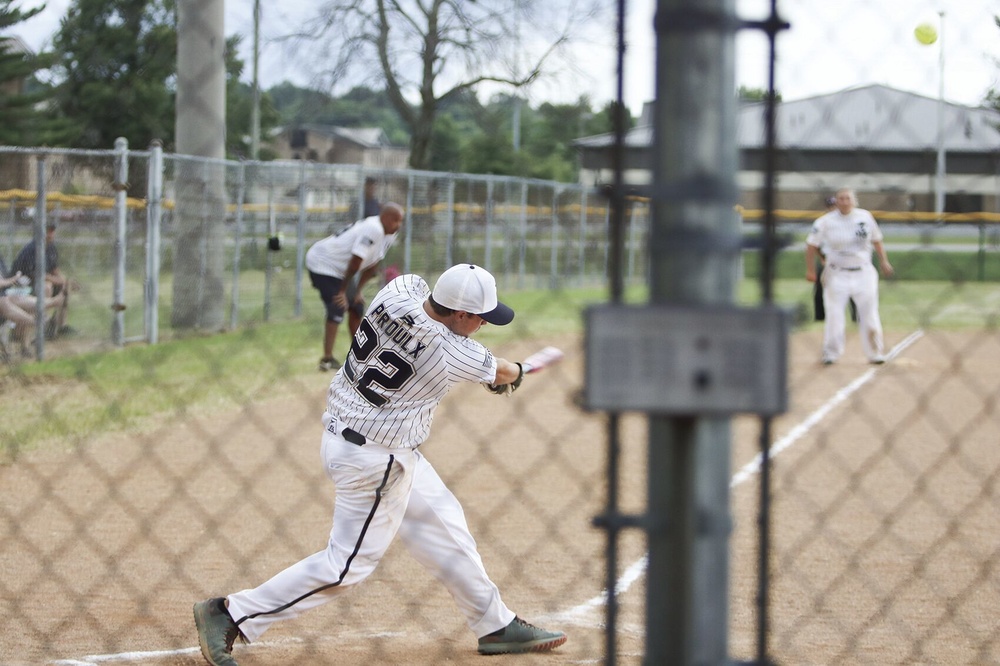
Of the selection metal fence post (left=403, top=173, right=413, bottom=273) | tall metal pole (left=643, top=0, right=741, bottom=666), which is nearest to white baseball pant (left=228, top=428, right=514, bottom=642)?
tall metal pole (left=643, top=0, right=741, bottom=666)

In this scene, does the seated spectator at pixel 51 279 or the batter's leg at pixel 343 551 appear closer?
the batter's leg at pixel 343 551

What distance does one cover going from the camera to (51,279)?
11.4 meters

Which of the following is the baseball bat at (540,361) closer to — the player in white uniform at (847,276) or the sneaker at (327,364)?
the sneaker at (327,364)

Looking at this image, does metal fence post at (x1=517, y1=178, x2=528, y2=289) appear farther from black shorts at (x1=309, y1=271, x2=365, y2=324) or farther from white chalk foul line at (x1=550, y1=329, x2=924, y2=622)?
black shorts at (x1=309, y1=271, x2=365, y2=324)

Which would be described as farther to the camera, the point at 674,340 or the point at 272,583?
the point at 272,583

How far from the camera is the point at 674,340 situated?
57.9 inches

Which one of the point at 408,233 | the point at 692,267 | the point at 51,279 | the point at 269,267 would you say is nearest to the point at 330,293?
the point at 51,279

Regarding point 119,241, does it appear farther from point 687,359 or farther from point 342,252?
point 687,359

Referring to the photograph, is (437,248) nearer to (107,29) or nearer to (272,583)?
(272,583)

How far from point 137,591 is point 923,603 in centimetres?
326

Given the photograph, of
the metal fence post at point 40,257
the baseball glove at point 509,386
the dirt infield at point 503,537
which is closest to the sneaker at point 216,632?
the dirt infield at point 503,537

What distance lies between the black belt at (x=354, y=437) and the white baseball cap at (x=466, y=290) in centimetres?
55

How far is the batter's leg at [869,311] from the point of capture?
1204cm

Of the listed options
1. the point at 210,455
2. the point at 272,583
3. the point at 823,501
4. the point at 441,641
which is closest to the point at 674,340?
the point at 272,583
